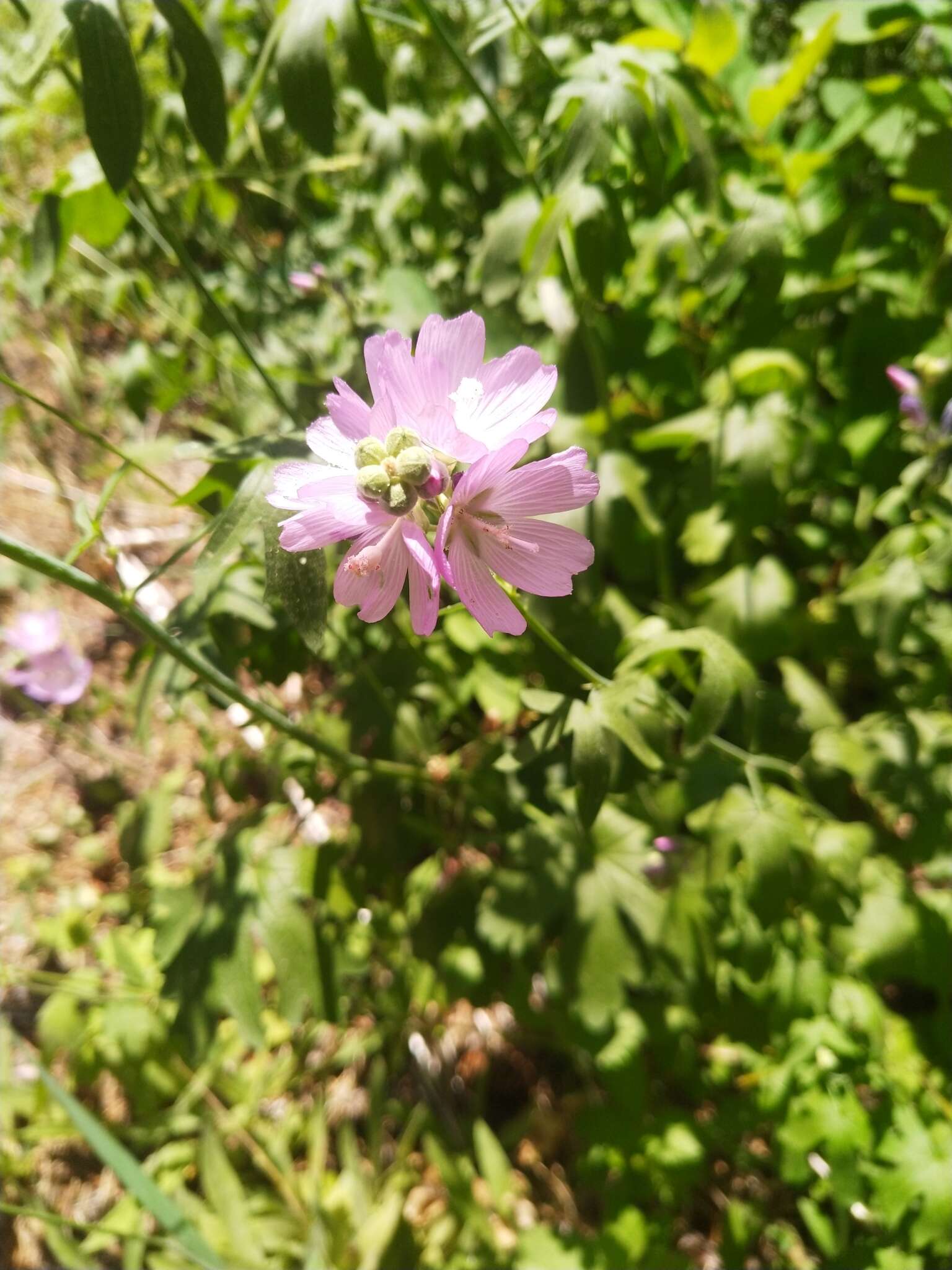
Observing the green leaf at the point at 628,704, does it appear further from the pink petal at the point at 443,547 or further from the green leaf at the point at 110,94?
the green leaf at the point at 110,94

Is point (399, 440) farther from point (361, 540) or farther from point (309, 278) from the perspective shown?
point (309, 278)

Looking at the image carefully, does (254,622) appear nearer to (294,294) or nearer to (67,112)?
(294,294)

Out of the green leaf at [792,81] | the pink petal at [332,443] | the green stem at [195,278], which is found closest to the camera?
the pink petal at [332,443]

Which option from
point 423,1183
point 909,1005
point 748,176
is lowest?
point 909,1005

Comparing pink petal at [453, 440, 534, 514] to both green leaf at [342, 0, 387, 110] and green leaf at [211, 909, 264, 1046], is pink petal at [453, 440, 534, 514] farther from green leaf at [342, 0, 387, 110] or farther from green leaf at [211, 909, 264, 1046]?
green leaf at [211, 909, 264, 1046]

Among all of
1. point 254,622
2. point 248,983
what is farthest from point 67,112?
point 248,983

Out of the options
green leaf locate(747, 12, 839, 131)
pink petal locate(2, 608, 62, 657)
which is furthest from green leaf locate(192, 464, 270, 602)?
pink petal locate(2, 608, 62, 657)

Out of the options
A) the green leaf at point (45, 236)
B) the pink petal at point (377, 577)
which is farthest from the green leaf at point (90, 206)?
the pink petal at point (377, 577)
